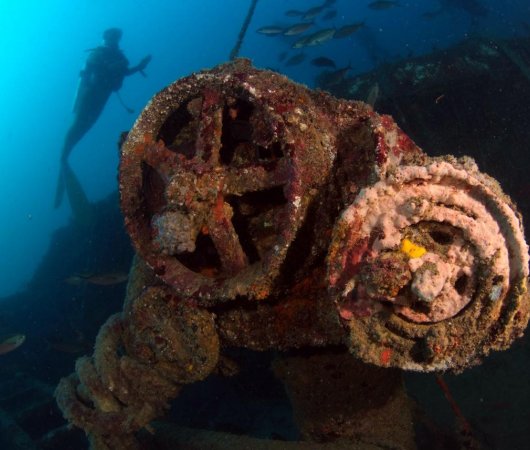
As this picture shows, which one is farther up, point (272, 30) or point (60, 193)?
point (272, 30)

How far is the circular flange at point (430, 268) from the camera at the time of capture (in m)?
1.77

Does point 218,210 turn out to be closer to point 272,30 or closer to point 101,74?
point 272,30

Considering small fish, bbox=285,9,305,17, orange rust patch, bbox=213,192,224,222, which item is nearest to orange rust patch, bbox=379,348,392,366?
orange rust patch, bbox=213,192,224,222

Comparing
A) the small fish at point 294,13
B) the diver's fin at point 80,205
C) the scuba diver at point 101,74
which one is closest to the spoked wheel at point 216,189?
the small fish at point 294,13

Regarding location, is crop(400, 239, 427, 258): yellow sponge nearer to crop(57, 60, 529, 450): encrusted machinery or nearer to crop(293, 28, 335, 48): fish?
crop(57, 60, 529, 450): encrusted machinery

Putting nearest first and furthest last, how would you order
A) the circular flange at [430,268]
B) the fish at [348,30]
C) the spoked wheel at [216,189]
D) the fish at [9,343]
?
the circular flange at [430,268]
the spoked wheel at [216,189]
the fish at [9,343]
the fish at [348,30]

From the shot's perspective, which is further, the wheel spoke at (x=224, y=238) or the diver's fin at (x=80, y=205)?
the diver's fin at (x=80, y=205)

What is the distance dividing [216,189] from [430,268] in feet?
4.00

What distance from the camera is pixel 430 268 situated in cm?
176

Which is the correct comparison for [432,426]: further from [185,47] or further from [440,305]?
[185,47]

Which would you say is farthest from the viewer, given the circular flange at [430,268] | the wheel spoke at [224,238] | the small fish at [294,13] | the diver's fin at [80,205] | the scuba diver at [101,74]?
the diver's fin at [80,205]

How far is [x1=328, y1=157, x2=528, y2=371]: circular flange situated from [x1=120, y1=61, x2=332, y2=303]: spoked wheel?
455 millimetres

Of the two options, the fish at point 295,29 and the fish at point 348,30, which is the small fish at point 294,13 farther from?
the fish at point 348,30

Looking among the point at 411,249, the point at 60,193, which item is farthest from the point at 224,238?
the point at 60,193
